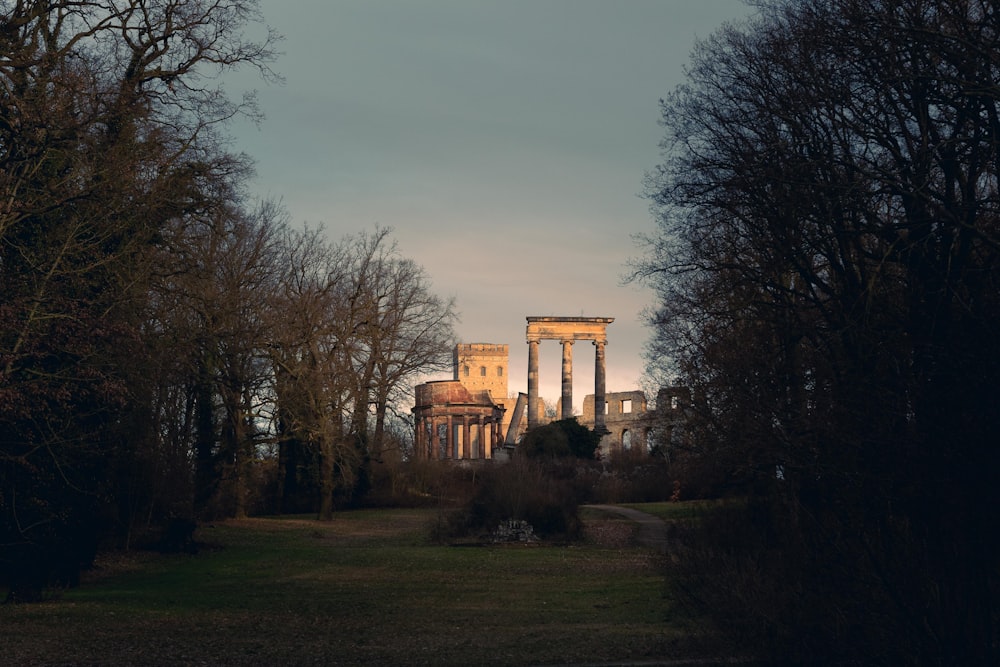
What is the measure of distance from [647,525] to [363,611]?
1933 cm

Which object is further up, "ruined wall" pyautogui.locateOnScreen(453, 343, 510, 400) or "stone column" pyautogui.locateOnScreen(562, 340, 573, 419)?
"ruined wall" pyautogui.locateOnScreen(453, 343, 510, 400)

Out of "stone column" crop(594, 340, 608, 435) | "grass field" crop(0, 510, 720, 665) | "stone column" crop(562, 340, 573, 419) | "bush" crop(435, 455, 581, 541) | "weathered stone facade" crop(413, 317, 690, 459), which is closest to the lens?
"grass field" crop(0, 510, 720, 665)

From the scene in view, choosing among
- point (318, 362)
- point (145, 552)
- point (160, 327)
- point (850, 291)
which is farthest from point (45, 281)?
point (318, 362)

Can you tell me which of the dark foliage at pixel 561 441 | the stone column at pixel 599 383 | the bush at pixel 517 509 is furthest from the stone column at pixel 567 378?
the bush at pixel 517 509

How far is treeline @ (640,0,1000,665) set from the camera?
818 centimetres

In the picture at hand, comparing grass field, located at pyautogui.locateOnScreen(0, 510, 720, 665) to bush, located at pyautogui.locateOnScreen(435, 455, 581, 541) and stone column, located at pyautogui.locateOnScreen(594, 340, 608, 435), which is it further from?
stone column, located at pyautogui.locateOnScreen(594, 340, 608, 435)

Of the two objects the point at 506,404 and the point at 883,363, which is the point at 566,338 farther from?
the point at 883,363

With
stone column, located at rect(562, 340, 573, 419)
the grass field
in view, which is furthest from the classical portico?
the grass field

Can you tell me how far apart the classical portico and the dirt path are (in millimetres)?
42940

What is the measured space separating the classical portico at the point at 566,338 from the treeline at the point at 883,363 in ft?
237

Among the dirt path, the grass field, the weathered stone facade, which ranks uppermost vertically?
the weathered stone facade

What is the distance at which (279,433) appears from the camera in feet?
131

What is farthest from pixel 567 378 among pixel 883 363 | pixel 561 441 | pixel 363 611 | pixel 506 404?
pixel 883 363

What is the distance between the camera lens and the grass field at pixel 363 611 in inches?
470
